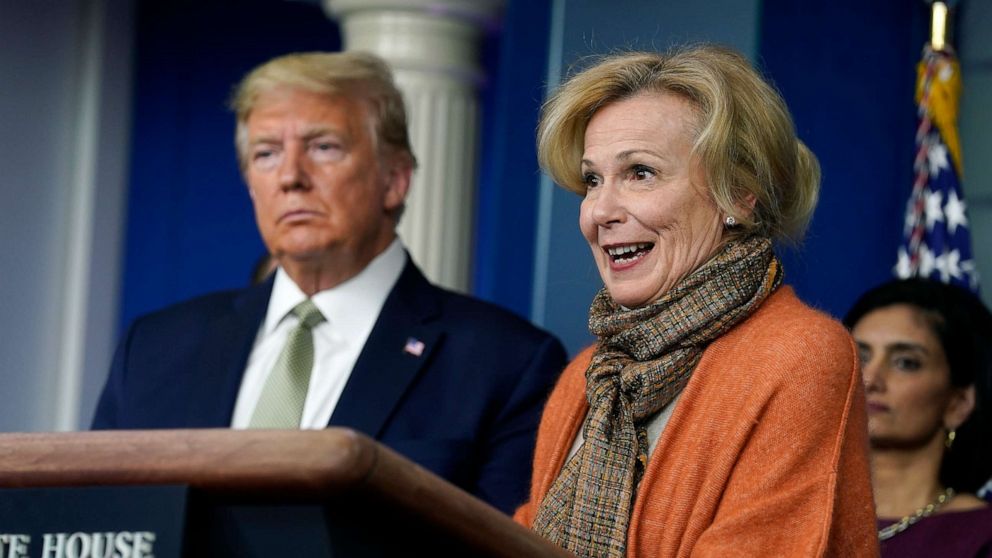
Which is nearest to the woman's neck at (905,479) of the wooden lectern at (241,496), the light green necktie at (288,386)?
the light green necktie at (288,386)

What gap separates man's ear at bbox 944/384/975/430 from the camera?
391cm

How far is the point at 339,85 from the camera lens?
382 cm

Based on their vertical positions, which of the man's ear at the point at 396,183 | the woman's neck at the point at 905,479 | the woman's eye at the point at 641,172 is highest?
the woman's eye at the point at 641,172

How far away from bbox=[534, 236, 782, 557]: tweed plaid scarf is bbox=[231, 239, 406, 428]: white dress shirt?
125cm

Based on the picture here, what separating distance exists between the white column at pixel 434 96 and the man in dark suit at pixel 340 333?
129cm

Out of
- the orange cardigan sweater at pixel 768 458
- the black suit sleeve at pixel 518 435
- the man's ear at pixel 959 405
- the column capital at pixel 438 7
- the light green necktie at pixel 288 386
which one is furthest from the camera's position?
the column capital at pixel 438 7

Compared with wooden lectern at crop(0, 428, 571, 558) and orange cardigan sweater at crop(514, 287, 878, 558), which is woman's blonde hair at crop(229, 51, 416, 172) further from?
wooden lectern at crop(0, 428, 571, 558)

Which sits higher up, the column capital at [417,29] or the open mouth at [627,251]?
the column capital at [417,29]

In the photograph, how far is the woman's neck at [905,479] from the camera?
3.74 m

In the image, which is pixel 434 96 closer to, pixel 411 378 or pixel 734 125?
pixel 411 378

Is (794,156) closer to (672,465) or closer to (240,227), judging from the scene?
(672,465)

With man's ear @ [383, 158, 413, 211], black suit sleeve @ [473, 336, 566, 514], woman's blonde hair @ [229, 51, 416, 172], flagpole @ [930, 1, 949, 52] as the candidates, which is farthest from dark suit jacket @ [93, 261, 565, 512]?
flagpole @ [930, 1, 949, 52]

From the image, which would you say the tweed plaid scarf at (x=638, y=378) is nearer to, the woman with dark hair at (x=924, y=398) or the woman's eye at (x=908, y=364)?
the woman with dark hair at (x=924, y=398)

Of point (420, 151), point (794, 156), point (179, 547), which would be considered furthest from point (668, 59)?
point (420, 151)
